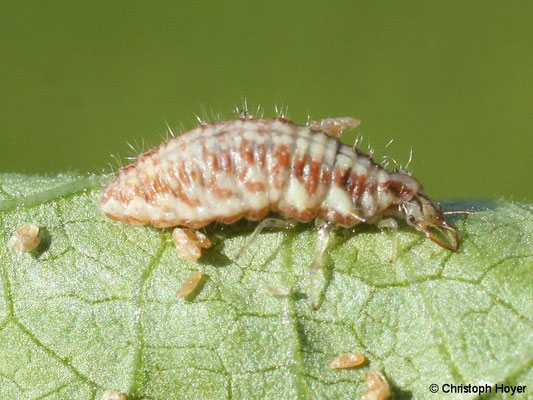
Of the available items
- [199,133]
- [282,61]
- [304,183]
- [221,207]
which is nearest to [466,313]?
[304,183]

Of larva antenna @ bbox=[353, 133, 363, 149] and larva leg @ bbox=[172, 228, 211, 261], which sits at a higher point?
larva antenna @ bbox=[353, 133, 363, 149]

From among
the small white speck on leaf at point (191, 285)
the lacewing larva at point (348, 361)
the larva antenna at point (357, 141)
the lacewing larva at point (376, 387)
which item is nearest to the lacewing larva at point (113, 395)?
the small white speck on leaf at point (191, 285)

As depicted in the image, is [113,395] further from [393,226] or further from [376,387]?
[393,226]

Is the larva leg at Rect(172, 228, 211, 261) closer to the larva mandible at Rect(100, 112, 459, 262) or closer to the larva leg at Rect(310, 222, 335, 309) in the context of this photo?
the larva mandible at Rect(100, 112, 459, 262)

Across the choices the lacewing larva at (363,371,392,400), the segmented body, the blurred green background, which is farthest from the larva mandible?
the blurred green background

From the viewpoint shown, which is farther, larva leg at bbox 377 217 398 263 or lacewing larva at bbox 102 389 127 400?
larva leg at bbox 377 217 398 263

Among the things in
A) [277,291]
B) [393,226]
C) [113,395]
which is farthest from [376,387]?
[113,395]
